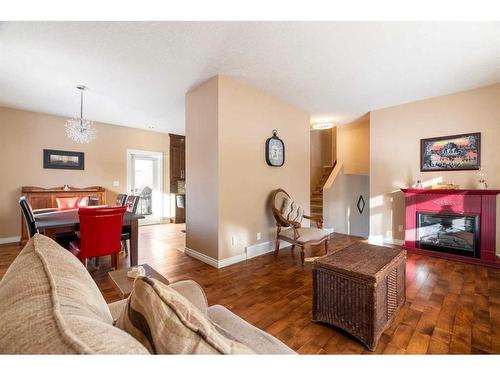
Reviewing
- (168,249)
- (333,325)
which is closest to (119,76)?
(168,249)

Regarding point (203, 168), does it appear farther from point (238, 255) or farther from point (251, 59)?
point (251, 59)

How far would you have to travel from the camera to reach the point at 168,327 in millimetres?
516

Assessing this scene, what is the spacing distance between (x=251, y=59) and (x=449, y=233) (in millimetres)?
3942

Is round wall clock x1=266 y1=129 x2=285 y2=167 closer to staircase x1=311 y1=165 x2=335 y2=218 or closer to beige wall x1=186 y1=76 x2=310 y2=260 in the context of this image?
beige wall x1=186 y1=76 x2=310 y2=260

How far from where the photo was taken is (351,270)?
158 centimetres

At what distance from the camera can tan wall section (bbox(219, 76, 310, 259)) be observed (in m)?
3.10

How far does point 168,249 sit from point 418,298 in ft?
11.6

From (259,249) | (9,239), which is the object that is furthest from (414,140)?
(9,239)

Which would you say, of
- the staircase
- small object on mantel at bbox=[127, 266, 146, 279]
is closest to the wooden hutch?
Answer: small object on mantel at bbox=[127, 266, 146, 279]

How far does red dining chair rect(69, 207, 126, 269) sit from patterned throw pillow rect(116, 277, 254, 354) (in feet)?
7.17

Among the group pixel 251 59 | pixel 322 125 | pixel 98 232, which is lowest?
pixel 98 232

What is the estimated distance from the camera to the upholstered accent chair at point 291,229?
3092 mm

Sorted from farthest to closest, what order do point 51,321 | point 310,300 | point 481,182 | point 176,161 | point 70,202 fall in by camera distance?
point 176,161 → point 70,202 → point 481,182 → point 310,300 → point 51,321
